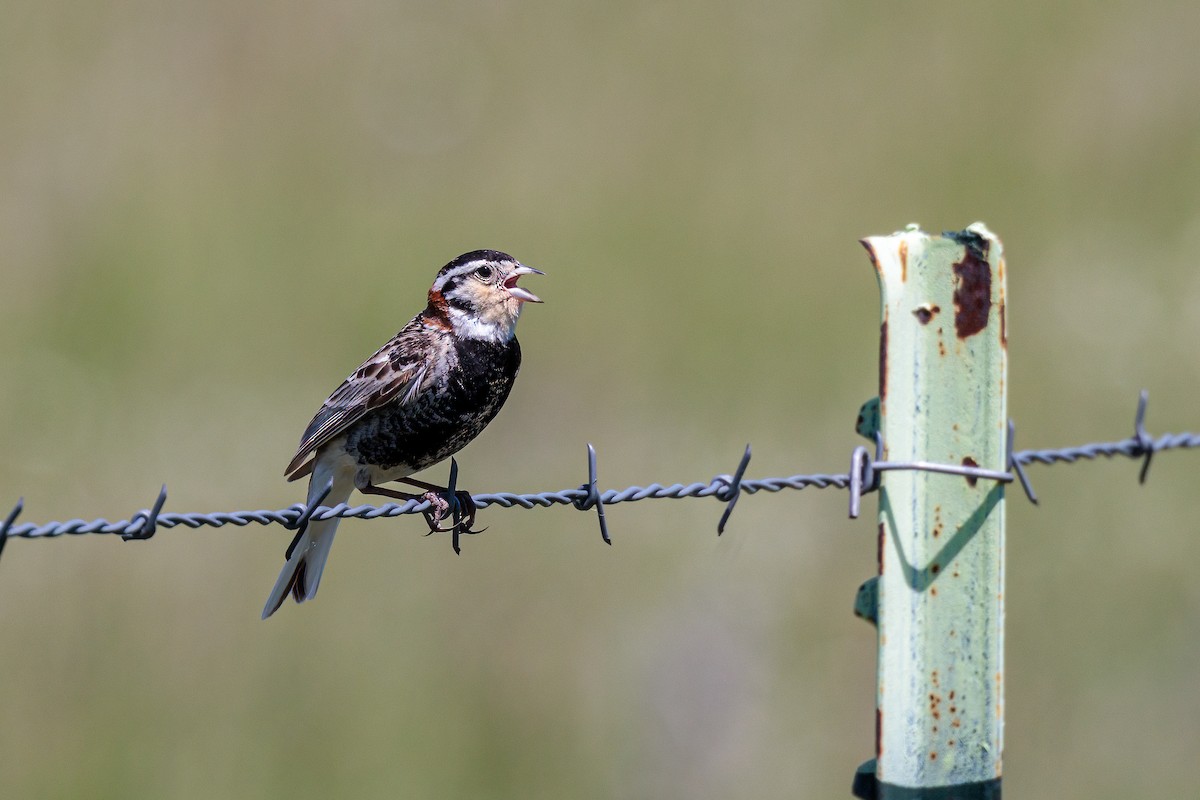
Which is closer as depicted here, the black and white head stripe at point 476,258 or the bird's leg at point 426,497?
the bird's leg at point 426,497

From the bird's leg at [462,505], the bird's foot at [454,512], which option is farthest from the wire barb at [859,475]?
the bird's foot at [454,512]

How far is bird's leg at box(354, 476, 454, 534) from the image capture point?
17.1 feet

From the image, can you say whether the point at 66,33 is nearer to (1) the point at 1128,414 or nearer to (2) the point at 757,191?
(2) the point at 757,191

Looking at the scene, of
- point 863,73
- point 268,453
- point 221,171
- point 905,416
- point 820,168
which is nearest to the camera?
point 905,416

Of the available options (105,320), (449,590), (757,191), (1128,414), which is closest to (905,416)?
(449,590)

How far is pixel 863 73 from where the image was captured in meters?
10.5

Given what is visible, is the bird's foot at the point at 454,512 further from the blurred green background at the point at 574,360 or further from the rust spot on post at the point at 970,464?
the rust spot on post at the point at 970,464

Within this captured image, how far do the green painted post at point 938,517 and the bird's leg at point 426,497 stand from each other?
211 centimetres

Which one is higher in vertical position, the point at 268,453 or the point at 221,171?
the point at 221,171

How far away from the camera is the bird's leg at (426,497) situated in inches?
205

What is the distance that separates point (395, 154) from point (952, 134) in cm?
375

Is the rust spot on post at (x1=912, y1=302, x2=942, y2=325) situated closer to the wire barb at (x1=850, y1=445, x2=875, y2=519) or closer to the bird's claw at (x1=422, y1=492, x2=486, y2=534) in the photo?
the wire barb at (x1=850, y1=445, x2=875, y2=519)

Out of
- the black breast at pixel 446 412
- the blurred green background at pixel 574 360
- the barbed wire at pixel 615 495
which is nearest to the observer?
the barbed wire at pixel 615 495

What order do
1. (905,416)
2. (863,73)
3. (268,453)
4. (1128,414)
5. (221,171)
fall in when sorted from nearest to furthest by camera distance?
(905,416) < (268,453) < (1128,414) < (221,171) < (863,73)
